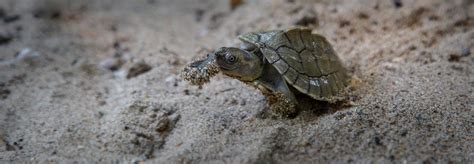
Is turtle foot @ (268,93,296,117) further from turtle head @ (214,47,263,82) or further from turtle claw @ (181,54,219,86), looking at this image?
turtle claw @ (181,54,219,86)

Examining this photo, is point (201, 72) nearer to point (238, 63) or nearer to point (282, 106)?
point (238, 63)

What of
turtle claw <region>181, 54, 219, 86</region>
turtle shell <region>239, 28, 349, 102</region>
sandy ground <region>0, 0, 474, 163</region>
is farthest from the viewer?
turtle shell <region>239, 28, 349, 102</region>

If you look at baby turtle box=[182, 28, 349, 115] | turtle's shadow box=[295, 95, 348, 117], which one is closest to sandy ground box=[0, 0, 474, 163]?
turtle's shadow box=[295, 95, 348, 117]

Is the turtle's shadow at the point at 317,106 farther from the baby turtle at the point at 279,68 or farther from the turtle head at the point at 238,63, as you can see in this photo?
the turtle head at the point at 238,63

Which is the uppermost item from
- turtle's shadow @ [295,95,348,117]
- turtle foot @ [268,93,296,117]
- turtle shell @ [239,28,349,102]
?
turtle shell @ [239,28,349,102]

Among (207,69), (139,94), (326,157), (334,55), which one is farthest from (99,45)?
(326,157)

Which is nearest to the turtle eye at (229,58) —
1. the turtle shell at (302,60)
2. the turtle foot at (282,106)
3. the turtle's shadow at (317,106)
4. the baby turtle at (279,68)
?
the baby turtle at (279,68)

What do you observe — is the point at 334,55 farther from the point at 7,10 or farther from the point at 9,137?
the point at 7,10

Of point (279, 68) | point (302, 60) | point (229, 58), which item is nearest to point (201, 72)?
point (229, 58)
